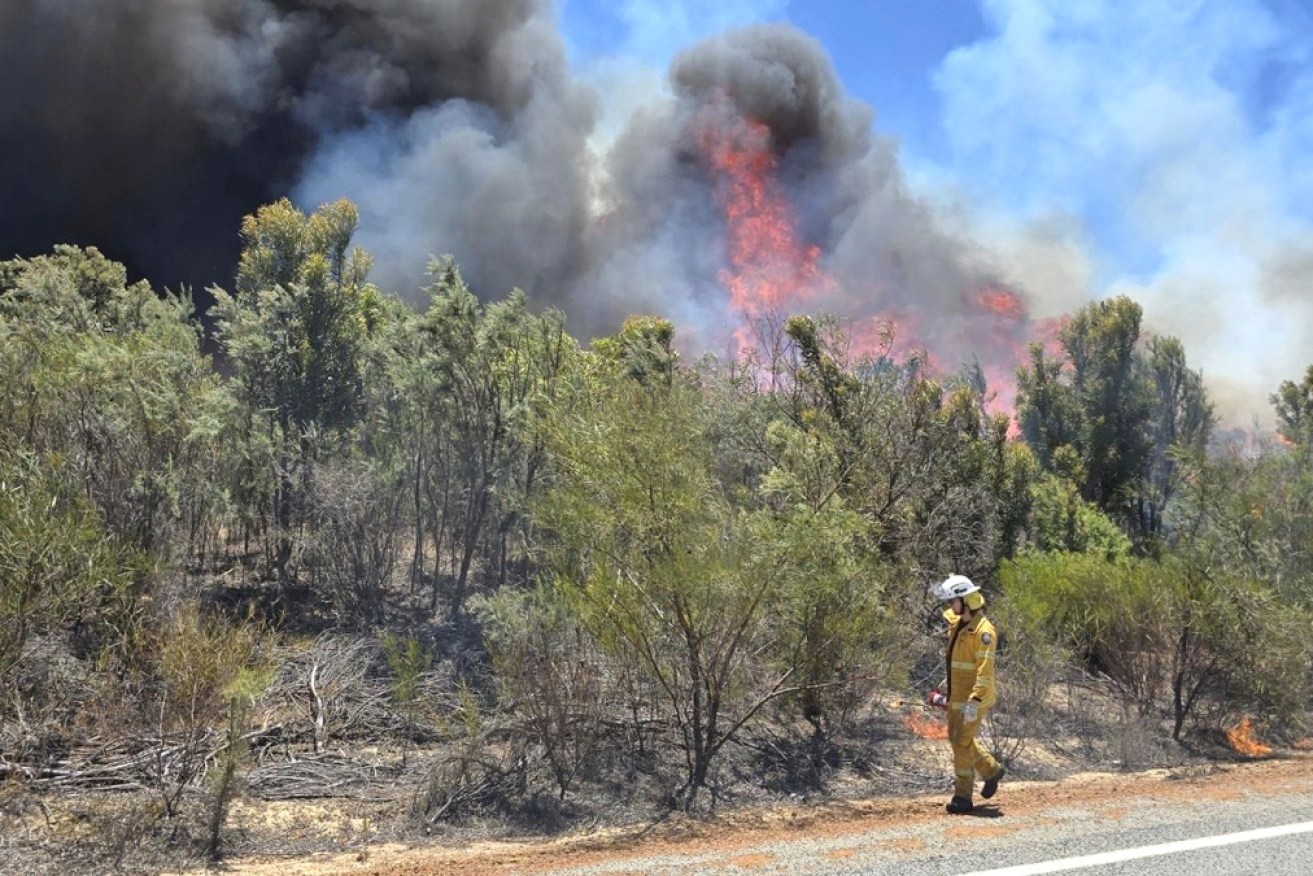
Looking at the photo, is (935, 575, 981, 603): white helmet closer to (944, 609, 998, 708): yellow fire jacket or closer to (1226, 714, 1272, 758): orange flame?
(944, 609, 998, 708): yellow fire jacket

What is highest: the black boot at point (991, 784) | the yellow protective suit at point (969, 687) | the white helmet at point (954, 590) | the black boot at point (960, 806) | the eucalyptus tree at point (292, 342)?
the eucalyptus tree at point (292, 342)

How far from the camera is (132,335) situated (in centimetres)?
1352

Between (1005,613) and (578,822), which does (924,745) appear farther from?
(578,822)

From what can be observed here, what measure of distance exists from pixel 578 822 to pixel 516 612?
7.99ft

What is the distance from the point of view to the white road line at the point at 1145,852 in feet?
17.0

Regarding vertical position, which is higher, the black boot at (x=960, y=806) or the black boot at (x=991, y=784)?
the black boot at (x=991, y=784)

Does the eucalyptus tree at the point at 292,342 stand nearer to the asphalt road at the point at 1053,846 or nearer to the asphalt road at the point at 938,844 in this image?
the asphalt road at the point at 938,844

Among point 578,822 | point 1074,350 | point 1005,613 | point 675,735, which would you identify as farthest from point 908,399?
point 1074,350

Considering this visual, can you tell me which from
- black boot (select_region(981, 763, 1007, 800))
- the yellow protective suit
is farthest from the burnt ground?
the yellow protective suit

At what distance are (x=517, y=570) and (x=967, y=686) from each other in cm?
860

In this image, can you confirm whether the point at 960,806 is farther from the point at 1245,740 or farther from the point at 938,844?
the point at 1245,740

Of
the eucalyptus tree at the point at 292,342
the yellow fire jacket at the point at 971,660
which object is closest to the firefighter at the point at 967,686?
the yellow fire jacket at the point at 971,660

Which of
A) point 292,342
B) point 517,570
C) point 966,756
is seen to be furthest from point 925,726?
point 292,342

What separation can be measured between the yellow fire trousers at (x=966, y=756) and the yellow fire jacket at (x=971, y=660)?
0.37 feet
